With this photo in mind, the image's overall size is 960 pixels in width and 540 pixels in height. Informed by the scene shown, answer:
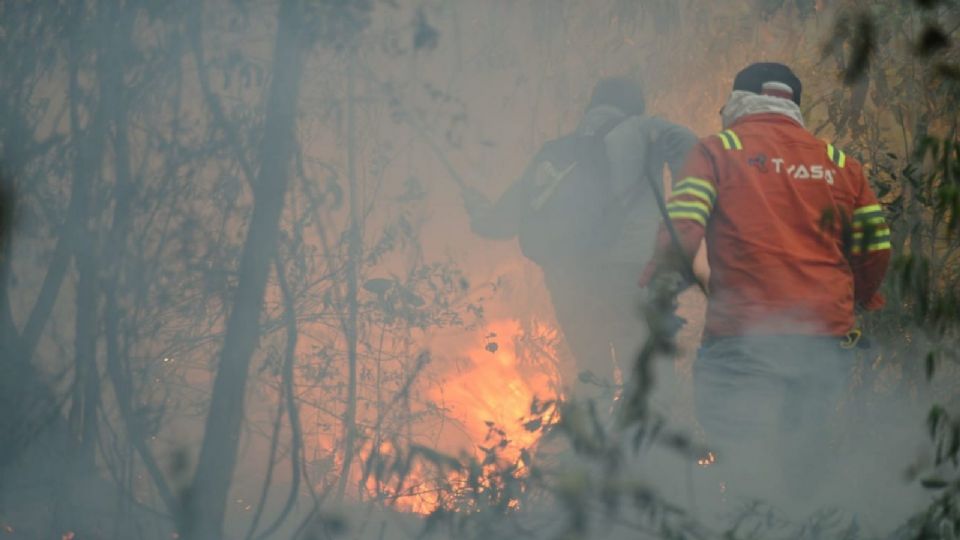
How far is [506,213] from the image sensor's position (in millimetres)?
5082

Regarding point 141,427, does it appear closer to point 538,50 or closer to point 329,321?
point 329,321

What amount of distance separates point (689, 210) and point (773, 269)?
0.33 metres

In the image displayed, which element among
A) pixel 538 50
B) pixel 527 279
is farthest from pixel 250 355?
pixel 538 50

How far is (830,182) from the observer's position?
11.0ft

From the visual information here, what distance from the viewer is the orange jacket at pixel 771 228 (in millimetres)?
3297

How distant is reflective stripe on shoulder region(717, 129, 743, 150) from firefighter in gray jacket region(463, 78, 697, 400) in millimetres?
1139

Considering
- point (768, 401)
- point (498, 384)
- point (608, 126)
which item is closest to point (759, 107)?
point (768, 401)

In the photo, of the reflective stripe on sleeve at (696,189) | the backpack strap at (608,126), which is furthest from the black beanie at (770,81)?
the backpack strap at (608,126)

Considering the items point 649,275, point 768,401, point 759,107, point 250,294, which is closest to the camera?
point 649,275

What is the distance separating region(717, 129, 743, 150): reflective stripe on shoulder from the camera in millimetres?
3338

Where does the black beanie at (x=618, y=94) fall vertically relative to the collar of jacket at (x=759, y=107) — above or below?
above

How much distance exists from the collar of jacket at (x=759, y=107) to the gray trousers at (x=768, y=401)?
2.45ft

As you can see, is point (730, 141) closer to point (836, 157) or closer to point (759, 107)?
point (759, 107)

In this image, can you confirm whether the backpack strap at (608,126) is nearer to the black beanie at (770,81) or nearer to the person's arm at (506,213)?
the person's arm at (506,213)
